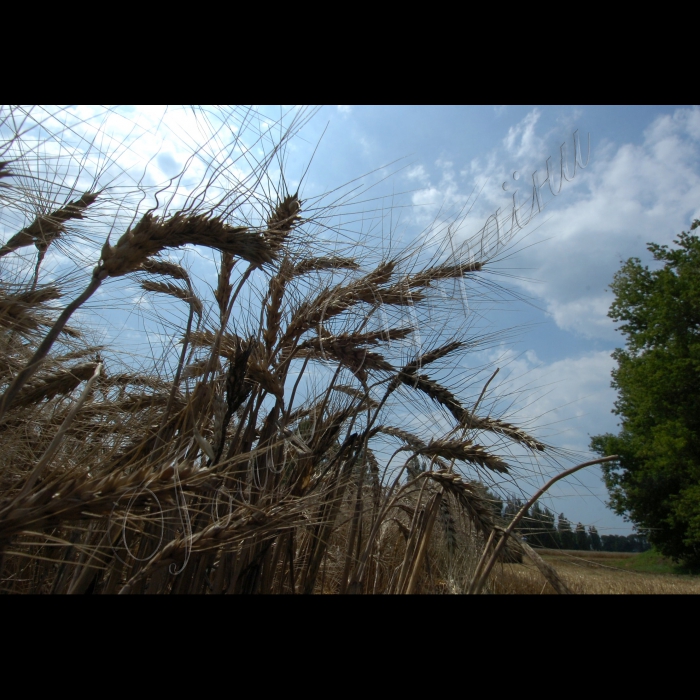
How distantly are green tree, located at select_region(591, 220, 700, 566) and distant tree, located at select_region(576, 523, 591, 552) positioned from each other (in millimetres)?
11740

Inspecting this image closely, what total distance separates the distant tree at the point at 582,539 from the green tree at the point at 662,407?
1174cm

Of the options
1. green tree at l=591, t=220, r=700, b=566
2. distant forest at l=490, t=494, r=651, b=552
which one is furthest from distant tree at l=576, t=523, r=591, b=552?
green tree at l=591, t=220, r=700, b=566

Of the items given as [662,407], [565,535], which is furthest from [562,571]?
[662,407]

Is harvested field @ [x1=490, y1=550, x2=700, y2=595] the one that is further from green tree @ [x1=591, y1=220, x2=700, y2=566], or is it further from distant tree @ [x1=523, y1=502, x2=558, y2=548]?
green tree @ [x1=591, y1=220, x2=700, y2=566]

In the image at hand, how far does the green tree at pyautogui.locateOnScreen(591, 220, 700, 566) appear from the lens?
13297 millimetres

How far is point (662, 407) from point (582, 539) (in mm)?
15472

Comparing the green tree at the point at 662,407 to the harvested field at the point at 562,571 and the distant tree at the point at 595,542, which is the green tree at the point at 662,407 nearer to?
the harvested field at the point at 562,571

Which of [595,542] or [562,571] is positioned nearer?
[595,542]

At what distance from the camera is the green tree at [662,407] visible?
13.3 metres

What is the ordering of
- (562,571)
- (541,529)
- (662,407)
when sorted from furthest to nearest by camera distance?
1. (662,407)
2. (562,571)
3. (541,529)

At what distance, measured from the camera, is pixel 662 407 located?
14844 millimetres

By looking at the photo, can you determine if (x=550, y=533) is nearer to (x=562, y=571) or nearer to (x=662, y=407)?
(x=562, y=571)
